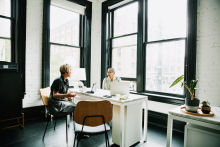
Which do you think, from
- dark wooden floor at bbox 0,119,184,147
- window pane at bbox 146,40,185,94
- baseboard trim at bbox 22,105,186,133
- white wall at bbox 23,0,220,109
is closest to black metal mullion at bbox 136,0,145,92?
window pane at bbox 146,40,185,94

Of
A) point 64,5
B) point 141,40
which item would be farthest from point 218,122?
point 64,5

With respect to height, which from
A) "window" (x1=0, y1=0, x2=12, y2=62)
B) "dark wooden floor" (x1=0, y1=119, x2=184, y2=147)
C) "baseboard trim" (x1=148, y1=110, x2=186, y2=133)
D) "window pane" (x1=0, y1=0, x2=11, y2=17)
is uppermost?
"window pane" (x1=0, y1=0, x2=11, y2=17)

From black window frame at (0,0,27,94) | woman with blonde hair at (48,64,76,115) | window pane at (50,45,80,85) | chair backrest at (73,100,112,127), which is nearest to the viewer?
chair backrest at (73,100,112,127)

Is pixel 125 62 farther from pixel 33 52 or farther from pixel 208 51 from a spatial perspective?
pixel 33 52

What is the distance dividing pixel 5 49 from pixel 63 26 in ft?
5.32

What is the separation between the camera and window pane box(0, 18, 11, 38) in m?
3.03

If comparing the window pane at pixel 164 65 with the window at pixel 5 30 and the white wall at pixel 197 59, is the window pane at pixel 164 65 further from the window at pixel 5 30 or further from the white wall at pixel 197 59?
the window at pixel 5 30

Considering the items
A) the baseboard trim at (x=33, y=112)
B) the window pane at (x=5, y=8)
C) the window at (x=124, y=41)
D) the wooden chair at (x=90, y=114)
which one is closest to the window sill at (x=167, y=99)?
the window at (x=124, y=41)

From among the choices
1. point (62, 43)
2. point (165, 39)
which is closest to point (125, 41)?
point (165, 39)

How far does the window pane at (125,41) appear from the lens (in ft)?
12.6

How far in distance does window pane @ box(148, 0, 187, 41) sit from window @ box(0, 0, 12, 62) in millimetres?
3398

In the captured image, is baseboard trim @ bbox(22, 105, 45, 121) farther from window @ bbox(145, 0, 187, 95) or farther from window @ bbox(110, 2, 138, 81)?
window @ bbox(145, 0, 187, 95)

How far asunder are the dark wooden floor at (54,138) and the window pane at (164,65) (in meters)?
0.98

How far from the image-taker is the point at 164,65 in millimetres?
3227
